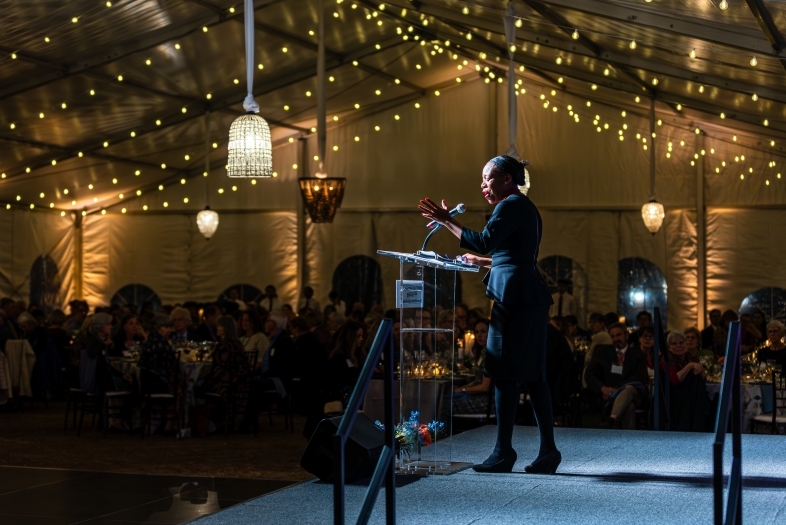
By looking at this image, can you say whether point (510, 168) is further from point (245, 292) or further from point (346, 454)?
point (245, 292)

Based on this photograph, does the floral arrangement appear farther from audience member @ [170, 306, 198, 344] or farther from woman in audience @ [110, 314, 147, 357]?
woman in audience @ [110, 314, 147, 357]

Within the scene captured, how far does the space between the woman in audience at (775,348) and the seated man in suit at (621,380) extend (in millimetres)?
1218

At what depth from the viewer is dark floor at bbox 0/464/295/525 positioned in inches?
219

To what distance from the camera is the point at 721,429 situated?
3.05 m

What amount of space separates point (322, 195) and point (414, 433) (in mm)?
7640

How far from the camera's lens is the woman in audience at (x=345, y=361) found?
798 cm

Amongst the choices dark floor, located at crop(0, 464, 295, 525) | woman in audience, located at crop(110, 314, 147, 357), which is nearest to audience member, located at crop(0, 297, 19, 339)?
woman in audience, located at crop(110, 314, 147, 357)

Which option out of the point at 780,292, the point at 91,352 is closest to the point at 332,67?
the point at 91,352

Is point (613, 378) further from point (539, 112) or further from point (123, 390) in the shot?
point (539, 112)

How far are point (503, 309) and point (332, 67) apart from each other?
9987mm

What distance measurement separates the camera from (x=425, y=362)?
500 cm

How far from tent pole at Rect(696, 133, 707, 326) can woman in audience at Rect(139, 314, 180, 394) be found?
8.72 m

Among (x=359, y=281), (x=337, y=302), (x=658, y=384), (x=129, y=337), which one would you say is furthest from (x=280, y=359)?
(x=359, y=281)

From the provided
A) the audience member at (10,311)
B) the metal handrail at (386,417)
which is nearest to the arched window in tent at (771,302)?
the audience member at (10,311)
